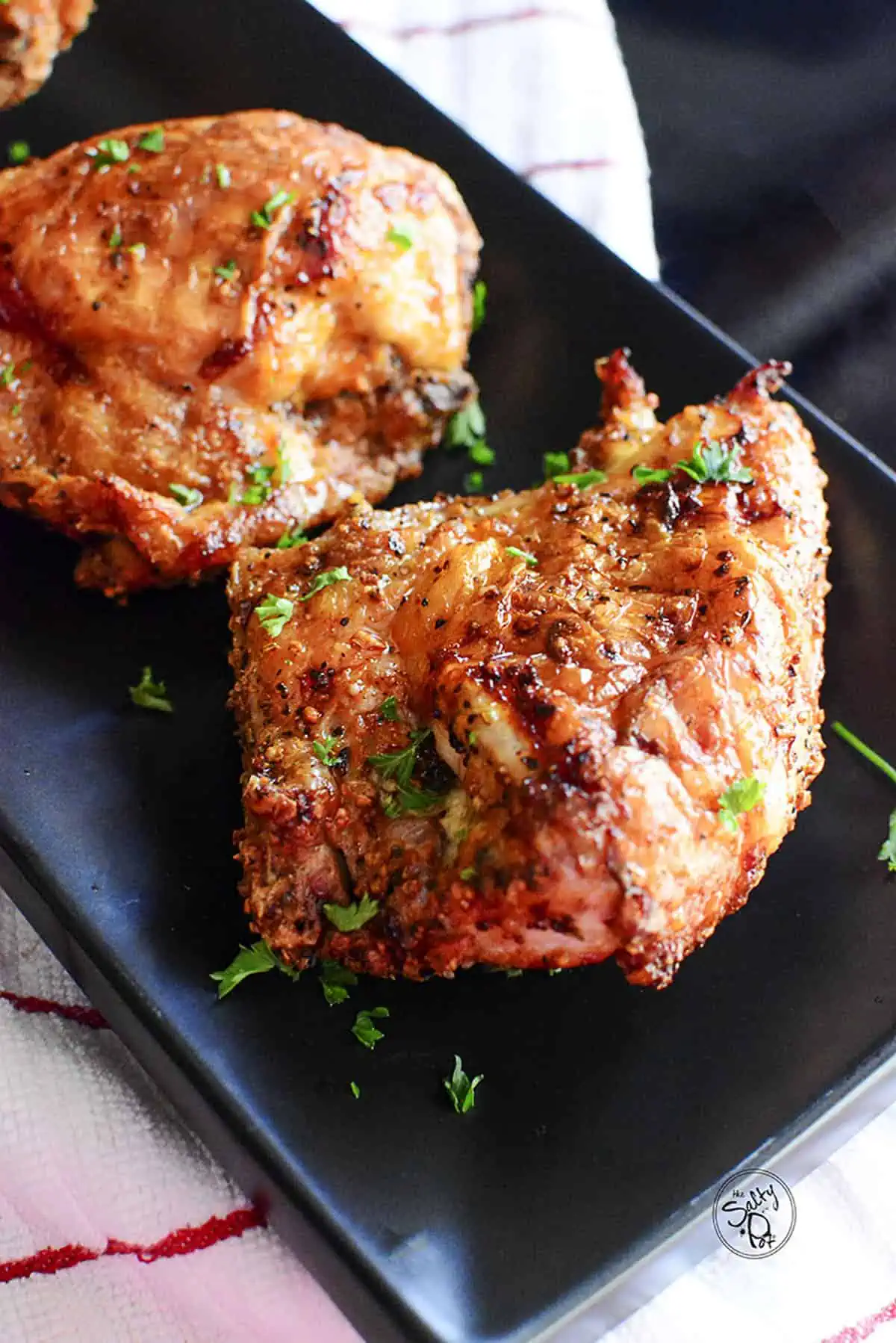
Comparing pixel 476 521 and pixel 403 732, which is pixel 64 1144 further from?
pixel 476 521

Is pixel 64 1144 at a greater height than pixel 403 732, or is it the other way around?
A: pixel 403 732

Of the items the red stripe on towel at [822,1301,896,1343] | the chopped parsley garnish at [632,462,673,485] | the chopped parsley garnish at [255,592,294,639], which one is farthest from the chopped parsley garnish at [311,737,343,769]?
the red stripe on towel at [822,1301,896,1343]

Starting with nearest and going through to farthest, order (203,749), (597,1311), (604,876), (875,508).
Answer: (604,876), (597,1311), (203,749), (875,508)

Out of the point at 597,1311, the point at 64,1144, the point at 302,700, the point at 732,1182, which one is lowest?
the point at 64,1144

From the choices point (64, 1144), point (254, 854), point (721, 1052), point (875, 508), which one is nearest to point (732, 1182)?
point (721, 1052)

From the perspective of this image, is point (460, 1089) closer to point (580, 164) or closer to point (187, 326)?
point (187, 326)
